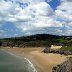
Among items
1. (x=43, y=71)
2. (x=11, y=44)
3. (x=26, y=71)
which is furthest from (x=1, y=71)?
(x=11, y=44)

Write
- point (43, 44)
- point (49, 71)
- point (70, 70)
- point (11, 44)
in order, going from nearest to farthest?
point (70, 70) → point (49, 71) → point (43, 44) → point (11, 44)

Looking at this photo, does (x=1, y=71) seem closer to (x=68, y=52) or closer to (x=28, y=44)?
(x=68, y=52)

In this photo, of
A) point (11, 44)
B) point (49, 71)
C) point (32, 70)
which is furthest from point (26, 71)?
point (11, 44)

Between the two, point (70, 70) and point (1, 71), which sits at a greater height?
point (70, 70)

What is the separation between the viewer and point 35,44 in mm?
162125

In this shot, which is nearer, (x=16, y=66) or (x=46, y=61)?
(x=16, y=66)

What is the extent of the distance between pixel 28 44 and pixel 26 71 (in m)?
120

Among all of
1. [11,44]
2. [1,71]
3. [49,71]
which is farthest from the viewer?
[11,44]

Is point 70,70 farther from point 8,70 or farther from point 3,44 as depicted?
point 3,44

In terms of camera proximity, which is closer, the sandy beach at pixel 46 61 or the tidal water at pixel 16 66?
the tidal water at pixel 16 66

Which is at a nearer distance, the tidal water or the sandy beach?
the tidal water

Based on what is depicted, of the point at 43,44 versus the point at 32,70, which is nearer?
the point at 32,70

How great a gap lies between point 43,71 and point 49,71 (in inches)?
52.5

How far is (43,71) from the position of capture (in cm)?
4566
